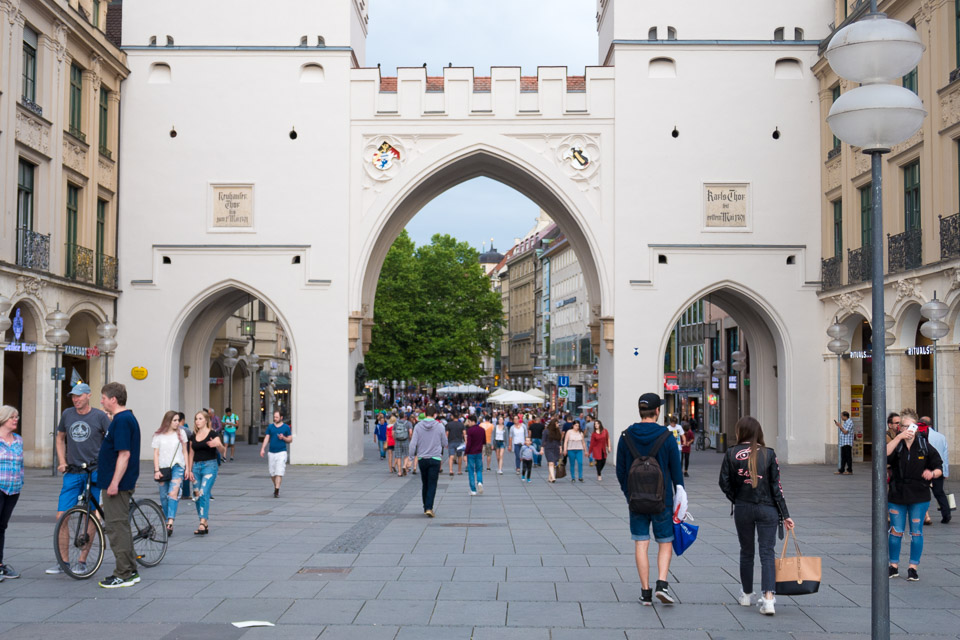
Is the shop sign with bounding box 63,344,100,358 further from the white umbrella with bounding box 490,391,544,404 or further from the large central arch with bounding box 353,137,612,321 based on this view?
the white umbrella with bounding box 490,391,544,404

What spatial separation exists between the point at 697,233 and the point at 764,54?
17.4 ft

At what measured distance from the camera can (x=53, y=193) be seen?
2497 centimetres

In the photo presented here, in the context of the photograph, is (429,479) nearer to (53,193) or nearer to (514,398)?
(53,193)

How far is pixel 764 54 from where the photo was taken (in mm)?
28906

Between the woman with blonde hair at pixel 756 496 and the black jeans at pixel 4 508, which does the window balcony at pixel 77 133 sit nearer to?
the black jeans at pixel 4 508

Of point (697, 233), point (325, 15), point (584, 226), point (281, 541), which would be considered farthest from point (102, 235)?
point (281, 541)

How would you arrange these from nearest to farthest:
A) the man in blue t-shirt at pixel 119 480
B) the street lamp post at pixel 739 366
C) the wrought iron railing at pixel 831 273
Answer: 1. the man in blue t-shirt at pixel 119 480
2. the wrought iron railing at pixel 831 273
3. the street lamp post at pixel 739 366

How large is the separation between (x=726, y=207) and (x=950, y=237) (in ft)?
26.4

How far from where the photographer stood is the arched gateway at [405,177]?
2859 cm

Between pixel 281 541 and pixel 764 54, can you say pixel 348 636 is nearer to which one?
pixel 281 541

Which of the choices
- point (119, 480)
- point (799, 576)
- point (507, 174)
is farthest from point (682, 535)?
point (507, 174)

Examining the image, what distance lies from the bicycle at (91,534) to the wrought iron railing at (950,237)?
16.7 meters

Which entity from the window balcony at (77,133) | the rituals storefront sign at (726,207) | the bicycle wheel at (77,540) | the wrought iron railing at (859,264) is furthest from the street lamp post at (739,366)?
the bicycle wheel at (77,540)

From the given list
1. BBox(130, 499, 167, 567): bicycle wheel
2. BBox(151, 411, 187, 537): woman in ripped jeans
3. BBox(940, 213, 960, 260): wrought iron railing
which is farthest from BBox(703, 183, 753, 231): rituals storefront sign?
BBox(130, 499, 167, 567): bicycle wheel
